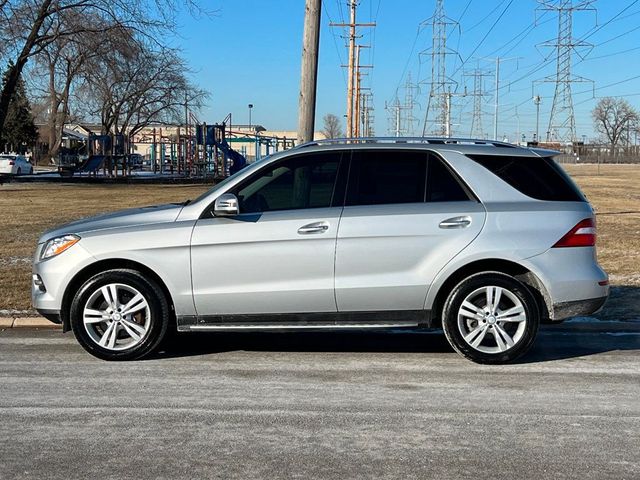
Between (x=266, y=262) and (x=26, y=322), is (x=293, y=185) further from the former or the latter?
(x=26, y=322)

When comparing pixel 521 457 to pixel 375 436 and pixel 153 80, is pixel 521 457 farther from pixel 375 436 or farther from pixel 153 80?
pixel 153 80

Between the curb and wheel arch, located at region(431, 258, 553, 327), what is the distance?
402cm

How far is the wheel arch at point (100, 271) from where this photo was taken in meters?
6.22

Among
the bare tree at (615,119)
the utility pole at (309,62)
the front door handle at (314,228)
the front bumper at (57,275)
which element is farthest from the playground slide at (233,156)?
the bare tree at (615,119)

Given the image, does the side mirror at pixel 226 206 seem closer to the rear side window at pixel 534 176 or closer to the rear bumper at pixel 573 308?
the rear side window at pixel 534 176

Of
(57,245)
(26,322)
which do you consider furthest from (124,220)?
(26,322)

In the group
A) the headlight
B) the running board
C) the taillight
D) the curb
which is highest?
the taillight

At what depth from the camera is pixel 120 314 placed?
617 cm

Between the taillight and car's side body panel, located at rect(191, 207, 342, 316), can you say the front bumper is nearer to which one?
car's side body panel, located at rect(191, 207, 342, 316)

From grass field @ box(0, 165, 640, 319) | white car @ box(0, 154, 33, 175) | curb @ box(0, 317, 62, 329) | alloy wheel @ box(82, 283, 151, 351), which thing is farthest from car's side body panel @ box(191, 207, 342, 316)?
white car @ box(0, 154, 33, 175)

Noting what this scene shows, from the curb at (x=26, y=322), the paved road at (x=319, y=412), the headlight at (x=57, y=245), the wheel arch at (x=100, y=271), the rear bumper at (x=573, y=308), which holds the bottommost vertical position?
the paved road at (x=319, y=412)

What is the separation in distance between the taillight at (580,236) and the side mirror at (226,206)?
8.53ft

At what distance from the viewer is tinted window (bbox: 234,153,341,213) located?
6.25 meters

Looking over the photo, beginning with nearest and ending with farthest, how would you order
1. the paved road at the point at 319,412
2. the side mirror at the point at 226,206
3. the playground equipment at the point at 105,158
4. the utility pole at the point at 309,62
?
the paved road at the point at 319,412
the side mirror at the point at 226,206
the utility pole at the point at 309,62
the playground equipment at the point at 105,158
